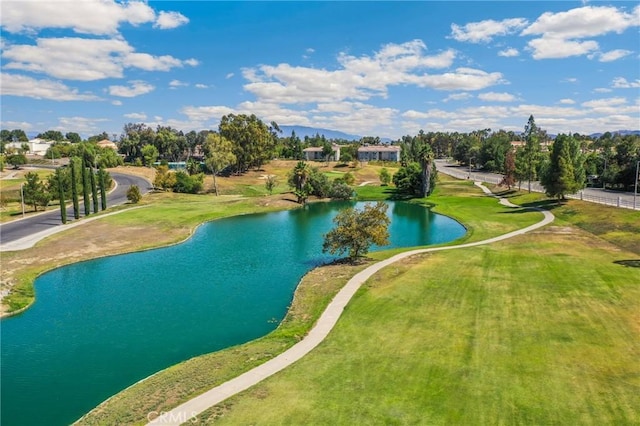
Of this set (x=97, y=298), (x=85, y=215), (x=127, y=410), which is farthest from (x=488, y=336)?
(x=85, y=215)

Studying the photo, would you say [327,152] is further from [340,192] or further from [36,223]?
[36,223]

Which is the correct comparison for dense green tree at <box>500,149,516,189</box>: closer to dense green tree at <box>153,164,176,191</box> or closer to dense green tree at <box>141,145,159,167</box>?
dense green tree at <box>153,164,176,191</box>

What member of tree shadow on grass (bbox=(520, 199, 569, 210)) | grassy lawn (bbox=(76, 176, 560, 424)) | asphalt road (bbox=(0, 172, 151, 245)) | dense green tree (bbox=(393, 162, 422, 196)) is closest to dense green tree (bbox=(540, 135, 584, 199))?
tree shadow on grass (bbox=(520, 199, 569, 210))

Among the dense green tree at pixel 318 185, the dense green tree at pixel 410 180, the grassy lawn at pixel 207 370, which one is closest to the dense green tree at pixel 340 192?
the dense green tree at pixel 318 185

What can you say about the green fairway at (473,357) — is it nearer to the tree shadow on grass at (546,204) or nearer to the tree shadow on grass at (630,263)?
the tree shadow on grass at (630,263)

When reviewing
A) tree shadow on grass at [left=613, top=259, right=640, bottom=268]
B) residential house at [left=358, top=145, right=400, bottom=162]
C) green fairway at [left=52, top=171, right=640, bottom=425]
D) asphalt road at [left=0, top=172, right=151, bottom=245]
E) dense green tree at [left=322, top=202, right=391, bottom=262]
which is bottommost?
green fairway at [left=52, top=171, right=640, bottom=425]

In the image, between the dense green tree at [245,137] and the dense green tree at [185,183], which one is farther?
the dense green tree at [245,137]

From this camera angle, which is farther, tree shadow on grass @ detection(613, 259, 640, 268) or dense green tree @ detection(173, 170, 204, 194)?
dense green tree @ detection(173, 170, 204, 194)
